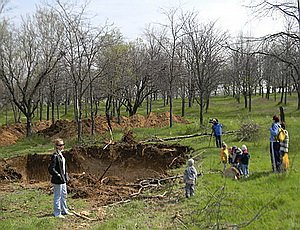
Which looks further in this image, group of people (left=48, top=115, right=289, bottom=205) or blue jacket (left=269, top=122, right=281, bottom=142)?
blue jacket (left=269, top=122, right=281, bottom=142)

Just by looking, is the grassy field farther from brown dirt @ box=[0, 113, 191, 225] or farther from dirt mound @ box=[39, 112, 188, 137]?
dirt mound @ box=[39, 112, 188, 137]

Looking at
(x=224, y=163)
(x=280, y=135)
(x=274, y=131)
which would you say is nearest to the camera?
(x=280, y=135)

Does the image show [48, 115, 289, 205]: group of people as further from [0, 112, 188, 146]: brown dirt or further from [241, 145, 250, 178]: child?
[0, 112, 188, 146]: brown dirt

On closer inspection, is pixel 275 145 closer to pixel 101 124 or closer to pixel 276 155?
pixel 276 155

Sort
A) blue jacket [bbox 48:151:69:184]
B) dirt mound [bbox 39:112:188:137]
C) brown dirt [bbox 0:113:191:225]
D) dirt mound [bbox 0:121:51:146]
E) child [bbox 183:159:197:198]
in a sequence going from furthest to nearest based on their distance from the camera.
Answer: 1. dirt mound [bbox 39:112:188:137]
2. dirt mound [bbox 0:121:51:146]
3. brown dirt [bbox 0:113:191:225]
4. child [bbox 183:159:197:198]
5. blue jacket [bbox 48:151:69:184]

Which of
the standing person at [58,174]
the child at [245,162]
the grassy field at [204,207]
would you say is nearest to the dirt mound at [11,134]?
the grassy field at [204,207]

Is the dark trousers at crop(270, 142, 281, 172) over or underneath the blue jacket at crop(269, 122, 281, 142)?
underneath

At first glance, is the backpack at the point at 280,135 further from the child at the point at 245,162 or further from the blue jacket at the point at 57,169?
the blue jacket at the point at 57,169

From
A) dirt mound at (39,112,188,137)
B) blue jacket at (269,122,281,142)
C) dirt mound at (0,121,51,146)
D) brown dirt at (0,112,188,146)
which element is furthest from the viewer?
dirt mound at (39,112,188,137)

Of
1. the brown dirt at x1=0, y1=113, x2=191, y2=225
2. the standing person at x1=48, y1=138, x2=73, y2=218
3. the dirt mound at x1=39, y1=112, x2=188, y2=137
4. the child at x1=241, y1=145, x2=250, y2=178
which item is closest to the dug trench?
the brown dirt at x1=0, y1=113, x2=191, y2=225

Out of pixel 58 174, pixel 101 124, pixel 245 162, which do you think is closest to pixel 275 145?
pixel 245 162

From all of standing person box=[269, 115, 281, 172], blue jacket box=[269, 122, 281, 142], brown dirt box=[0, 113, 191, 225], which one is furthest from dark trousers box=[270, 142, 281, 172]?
brown dirt box=[0, 113, 191, 225]

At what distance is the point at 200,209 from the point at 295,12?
46.5 feet

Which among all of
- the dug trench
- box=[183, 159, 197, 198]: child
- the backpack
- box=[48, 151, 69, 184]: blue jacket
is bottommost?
the dug trench
